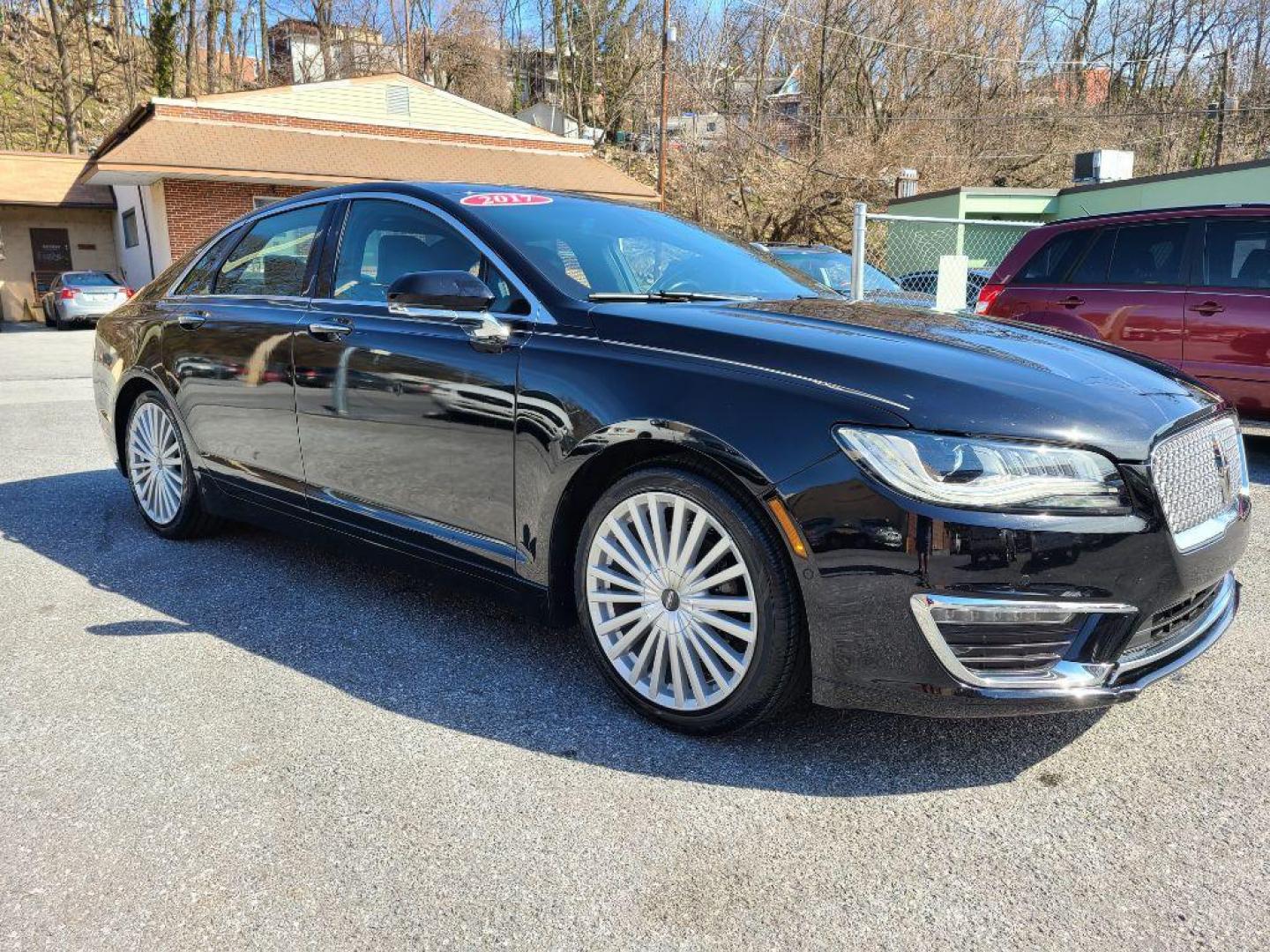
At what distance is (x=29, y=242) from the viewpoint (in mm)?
30344

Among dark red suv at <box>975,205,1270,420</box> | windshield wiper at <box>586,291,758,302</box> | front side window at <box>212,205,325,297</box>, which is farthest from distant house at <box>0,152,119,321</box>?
windshield wiper at <box>586,291,758,302</box>

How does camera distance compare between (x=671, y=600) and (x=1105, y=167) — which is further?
(x=1105, y=167)

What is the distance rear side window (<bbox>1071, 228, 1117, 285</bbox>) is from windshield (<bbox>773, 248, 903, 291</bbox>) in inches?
131

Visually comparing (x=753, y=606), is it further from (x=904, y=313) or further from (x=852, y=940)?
(x=904, y=313)

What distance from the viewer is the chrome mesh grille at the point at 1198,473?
2.41 meters

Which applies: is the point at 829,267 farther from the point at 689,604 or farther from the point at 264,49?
the point at 264,49

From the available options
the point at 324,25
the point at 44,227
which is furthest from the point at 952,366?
the point at 324,25

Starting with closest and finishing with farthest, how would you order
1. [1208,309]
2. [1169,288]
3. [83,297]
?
[1208,309], [1169,288], [83,297]

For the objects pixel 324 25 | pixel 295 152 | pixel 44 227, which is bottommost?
pixel 44 227

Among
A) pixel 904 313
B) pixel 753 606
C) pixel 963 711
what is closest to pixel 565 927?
pixel 753 606

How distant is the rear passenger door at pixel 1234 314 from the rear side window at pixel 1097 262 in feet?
2.02

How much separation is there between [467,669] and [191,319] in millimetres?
2318

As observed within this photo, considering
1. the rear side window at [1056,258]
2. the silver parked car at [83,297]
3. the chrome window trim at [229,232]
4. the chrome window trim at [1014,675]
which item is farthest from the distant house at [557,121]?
the chrome window trim at [1014,675]

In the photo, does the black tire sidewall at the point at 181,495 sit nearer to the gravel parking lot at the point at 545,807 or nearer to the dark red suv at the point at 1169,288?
the gravel parking lot at the point at 545,807
